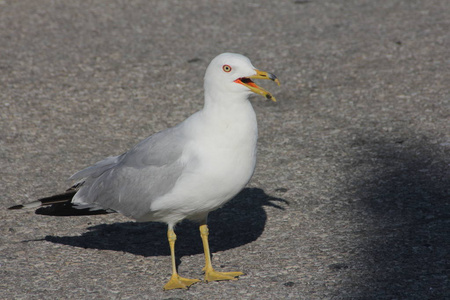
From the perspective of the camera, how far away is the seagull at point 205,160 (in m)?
4.45

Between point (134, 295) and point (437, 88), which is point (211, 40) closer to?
point (437, 88)

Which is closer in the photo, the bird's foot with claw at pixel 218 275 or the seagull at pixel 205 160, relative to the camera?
the seagull at pixel 205 160

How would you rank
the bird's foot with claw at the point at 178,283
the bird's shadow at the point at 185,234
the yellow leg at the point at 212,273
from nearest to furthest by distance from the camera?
the bird's foot with claw at the point at 178,283
the yellow leg at the point at 212,273
the bird's shadow at the point at 185,234

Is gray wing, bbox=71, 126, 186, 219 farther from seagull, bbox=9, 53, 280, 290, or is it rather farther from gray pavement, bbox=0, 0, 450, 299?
gray pavement, bbox=0, 0, 450, 299

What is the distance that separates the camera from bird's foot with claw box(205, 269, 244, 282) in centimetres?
467

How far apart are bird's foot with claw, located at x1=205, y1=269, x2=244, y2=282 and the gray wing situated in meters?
0.62

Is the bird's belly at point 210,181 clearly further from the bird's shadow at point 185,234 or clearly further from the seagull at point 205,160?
the bird's shadow at point 185,234

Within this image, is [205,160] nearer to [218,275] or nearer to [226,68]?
[226,68]

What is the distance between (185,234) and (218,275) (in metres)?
0.96

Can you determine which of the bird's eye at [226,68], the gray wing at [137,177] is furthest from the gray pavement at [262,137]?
the bird's eye at [226,68]

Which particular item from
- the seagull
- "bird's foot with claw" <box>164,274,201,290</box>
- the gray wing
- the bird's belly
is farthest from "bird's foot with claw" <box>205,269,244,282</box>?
the gray wing

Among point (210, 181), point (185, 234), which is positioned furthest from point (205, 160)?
point (185, 234)

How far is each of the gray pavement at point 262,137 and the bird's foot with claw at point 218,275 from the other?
0.16 feet

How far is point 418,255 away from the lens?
4.75 meters
